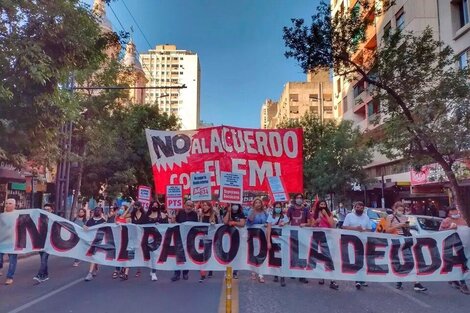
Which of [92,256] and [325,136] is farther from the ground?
[325,136]

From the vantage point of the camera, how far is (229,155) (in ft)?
41.4

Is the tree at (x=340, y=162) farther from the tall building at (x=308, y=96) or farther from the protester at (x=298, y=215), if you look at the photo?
the tall building at (x=308, y=96)

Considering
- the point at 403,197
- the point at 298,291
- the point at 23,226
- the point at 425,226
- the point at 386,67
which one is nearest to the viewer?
the point at 298,291

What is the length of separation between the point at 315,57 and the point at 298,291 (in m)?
10.2

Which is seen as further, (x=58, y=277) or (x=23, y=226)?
(x=58, y=277)

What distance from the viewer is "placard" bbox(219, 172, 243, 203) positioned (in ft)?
28.7

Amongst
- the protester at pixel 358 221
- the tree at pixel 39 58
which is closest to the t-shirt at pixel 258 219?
the protester at pixel 358 221

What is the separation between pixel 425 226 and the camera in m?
15.5

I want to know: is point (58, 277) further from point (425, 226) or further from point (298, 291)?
point (425, 226)

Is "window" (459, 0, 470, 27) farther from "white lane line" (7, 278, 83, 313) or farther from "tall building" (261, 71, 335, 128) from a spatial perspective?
"tall building" (261, 71, 335, 128)

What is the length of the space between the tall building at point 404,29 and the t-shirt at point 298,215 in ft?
24.9

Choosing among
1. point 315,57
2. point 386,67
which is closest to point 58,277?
point 315,57

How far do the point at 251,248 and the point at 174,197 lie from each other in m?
2.87

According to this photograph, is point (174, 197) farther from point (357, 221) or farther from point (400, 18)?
point (400, 18)
